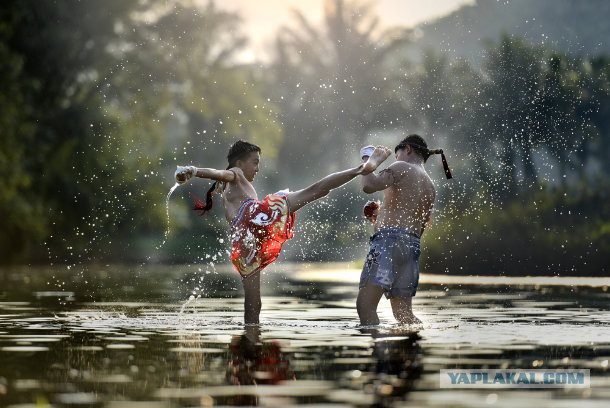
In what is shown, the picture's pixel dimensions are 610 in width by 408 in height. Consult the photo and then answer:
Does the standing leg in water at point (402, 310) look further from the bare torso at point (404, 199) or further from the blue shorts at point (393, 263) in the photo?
the bare torso at point (404, 199)

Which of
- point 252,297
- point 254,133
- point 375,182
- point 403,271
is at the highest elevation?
point 254,133

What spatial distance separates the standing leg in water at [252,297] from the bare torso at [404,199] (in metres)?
1.17

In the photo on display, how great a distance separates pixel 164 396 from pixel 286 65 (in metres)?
78.4

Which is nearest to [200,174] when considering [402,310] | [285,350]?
[402,310]

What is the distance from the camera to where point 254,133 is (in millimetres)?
51469

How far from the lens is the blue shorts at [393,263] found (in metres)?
12.1

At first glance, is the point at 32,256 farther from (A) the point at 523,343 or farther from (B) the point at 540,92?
(A) the point at 523,343

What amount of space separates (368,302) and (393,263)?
14.5 inches

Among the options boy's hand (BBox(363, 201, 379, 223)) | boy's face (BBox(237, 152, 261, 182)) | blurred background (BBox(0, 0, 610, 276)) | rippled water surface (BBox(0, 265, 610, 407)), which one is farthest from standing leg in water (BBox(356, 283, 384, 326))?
blurred background (BBox(0, 0, 610, 276))

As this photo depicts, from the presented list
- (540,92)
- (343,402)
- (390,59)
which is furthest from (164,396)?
(390,59)

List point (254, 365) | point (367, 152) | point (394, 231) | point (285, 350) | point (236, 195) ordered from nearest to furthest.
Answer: point (254, 365) → point (285, 350) → point (394, 231) → point (367, 152) → point (236, 195)

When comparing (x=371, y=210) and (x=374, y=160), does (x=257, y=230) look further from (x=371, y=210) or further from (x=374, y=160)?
(x=374, y=160)

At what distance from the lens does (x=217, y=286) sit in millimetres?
24828

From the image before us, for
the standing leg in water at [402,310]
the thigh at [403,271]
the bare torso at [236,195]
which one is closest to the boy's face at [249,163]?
the bare torso at [236,195]
